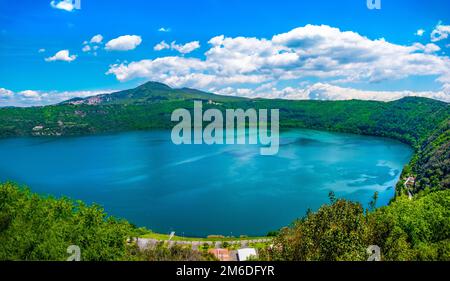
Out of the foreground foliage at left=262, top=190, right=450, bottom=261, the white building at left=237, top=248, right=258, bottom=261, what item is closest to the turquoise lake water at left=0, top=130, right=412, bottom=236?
the white building at left=237, top=248, right=258, bottom=261

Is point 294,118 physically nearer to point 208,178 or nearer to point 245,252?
point 208,178

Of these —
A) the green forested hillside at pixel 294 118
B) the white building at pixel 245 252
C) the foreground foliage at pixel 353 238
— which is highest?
the green forested hillside at pixel 294 118

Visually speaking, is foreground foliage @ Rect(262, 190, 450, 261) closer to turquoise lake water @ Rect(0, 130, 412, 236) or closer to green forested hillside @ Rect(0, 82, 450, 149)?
turquoise lake water @ Rect(0, 130, 412, 236)

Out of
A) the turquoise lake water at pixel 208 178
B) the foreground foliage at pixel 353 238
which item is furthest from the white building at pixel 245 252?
the turquoise lake water at pixel 208 178

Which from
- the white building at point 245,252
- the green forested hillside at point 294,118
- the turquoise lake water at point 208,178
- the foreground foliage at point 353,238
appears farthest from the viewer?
the green forested hillside at point 294,118

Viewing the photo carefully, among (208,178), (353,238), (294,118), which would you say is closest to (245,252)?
(353,238)

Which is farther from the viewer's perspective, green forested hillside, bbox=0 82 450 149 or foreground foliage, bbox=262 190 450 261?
green forested hillside, bbox=0 82 450 149

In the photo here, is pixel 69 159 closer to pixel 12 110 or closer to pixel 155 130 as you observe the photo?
pixel 155 130

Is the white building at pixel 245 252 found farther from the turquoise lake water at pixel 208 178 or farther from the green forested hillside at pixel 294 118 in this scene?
the green forested hillside at pixel 294 118
